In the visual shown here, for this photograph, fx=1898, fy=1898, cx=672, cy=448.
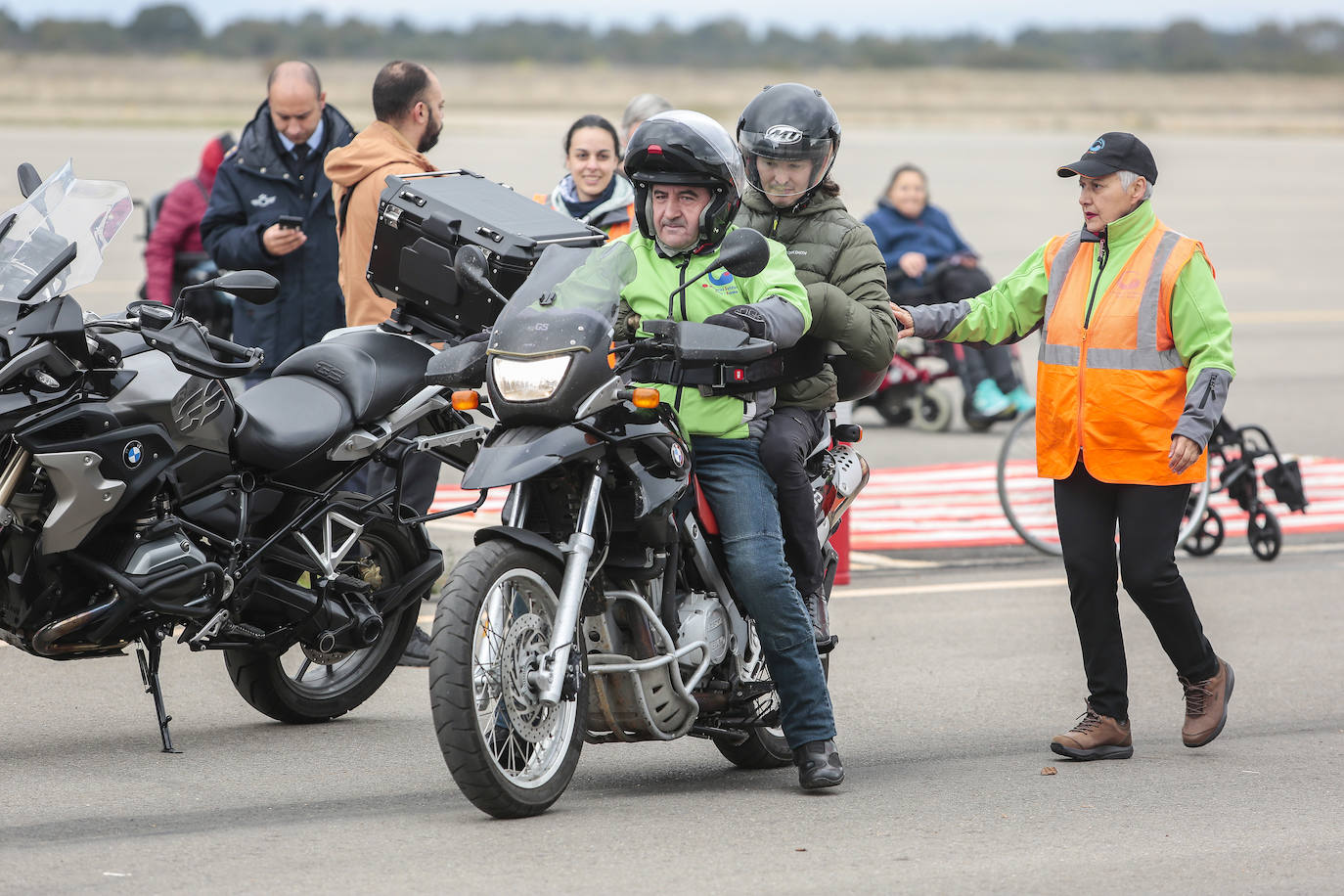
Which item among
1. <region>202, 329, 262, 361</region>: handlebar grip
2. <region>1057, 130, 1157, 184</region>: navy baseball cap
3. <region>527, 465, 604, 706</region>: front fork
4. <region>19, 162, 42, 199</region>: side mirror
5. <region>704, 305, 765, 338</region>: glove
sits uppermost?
<region>1057, 130, 1157, 184</region>: navy baseball cap

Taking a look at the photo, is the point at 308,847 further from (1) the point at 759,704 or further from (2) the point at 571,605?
(1) the point at 759,704

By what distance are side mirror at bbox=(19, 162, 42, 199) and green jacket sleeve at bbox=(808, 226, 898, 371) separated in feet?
8.34

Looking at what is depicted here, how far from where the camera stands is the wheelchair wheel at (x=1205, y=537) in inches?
404

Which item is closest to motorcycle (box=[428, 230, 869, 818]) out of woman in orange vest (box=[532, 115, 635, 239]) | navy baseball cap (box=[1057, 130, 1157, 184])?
navy baseball cap (box=[1057, 130, 1157, 184])

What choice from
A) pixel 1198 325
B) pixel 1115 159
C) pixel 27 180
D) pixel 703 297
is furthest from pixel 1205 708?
pixel 27 180

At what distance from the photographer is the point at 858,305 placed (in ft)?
A: 19.0

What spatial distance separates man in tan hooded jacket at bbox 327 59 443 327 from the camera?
8227mm

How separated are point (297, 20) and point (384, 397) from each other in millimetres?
139594

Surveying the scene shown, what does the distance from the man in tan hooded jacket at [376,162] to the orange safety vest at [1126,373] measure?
2972 mm

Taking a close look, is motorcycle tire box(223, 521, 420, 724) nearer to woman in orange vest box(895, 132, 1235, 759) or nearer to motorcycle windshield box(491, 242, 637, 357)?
motorcycle windshield box(491, 242, 637, 357)

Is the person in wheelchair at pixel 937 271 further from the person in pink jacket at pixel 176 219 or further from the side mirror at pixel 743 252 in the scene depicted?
the side mirror at pixel 743 252

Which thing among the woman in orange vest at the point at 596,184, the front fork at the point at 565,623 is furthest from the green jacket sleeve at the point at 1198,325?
the woman in orange vest at the point at 596,184

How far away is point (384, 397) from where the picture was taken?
254 inches

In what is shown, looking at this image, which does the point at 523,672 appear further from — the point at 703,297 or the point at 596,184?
the point at 596,184
